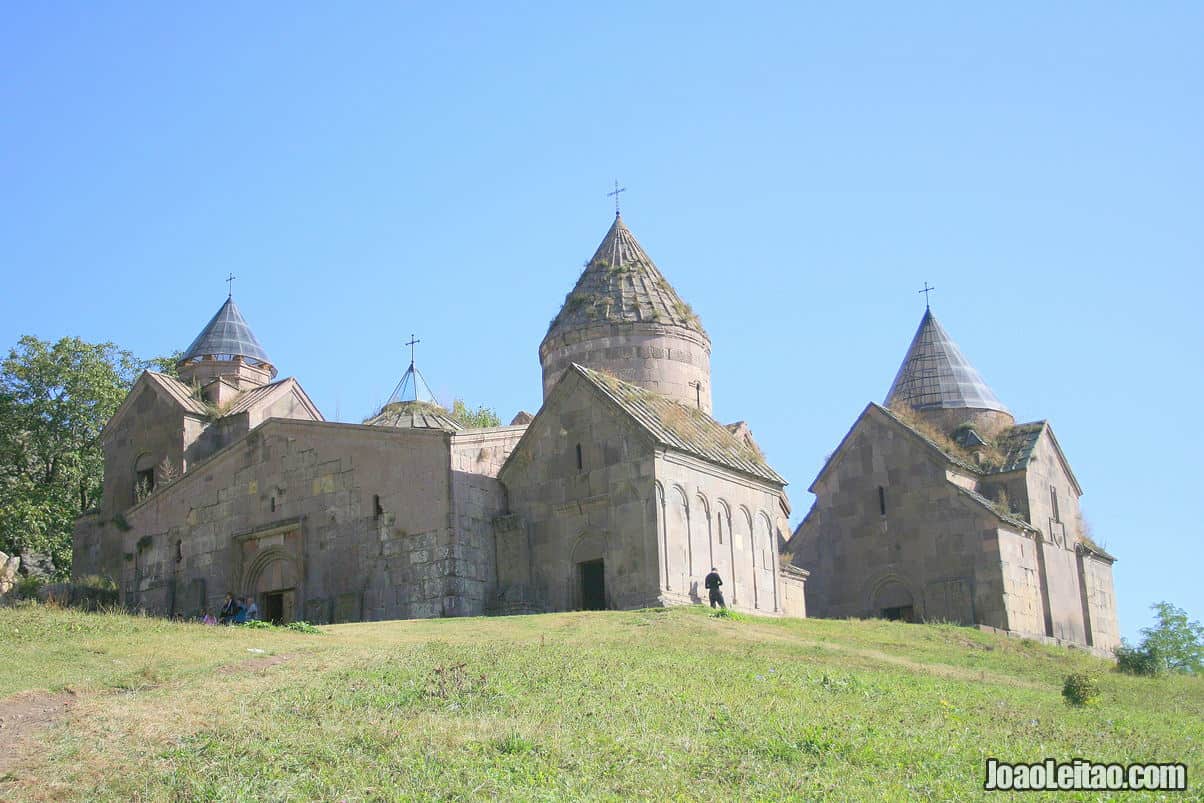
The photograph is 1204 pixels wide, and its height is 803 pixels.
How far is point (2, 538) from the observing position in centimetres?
3347

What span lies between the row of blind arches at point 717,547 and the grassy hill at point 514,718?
4470 millimetres

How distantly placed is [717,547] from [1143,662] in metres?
6.92

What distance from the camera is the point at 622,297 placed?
27.7 meters

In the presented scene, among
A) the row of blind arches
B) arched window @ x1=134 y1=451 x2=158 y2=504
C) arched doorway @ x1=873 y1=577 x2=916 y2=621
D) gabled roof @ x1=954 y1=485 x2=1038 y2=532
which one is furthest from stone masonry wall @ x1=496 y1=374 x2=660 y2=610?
arched window @ x1=134 y1=451 x2=158 y2=504

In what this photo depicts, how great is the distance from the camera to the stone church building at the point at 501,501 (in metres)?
23.0

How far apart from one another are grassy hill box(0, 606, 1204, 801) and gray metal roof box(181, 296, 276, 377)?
52.1 feet

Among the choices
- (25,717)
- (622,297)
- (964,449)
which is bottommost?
(25,717)

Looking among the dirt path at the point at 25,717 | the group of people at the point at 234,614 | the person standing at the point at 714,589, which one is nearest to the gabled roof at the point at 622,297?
the person standing at the point at 714,589

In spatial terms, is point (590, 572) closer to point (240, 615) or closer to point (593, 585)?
point (593, 585)

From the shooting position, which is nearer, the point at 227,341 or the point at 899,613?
the point at 899,613

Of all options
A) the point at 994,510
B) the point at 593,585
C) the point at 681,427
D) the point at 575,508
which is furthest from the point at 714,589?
the point at 994,510

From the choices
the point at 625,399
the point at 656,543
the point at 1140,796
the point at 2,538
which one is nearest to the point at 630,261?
the point at 625,399

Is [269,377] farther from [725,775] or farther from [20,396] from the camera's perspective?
[725,775]

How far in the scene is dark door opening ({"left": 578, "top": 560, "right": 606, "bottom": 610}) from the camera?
76.1ft
